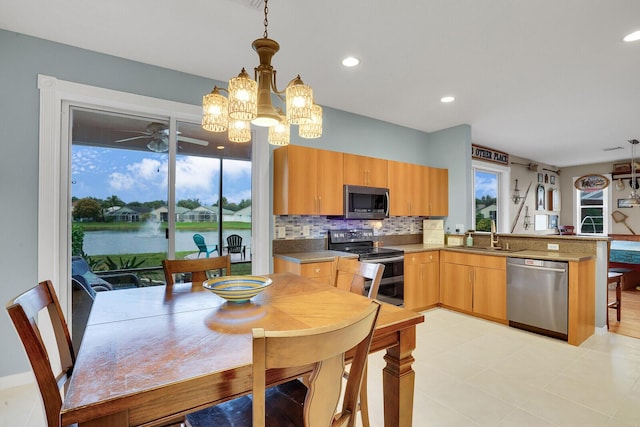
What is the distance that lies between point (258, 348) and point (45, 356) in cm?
82

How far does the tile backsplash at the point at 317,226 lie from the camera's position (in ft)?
11.6

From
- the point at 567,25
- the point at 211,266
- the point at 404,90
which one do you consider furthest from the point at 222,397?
the point at 404,90

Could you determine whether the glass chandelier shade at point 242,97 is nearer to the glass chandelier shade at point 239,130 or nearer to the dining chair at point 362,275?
the glass chandelier shade at point 239,130

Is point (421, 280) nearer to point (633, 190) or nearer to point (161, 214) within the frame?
point (161, 214)

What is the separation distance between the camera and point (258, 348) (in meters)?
0.71

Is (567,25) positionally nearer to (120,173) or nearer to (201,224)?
(201,224)

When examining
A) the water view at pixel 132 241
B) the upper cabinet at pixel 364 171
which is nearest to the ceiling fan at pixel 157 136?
the water view at pixel 132 241

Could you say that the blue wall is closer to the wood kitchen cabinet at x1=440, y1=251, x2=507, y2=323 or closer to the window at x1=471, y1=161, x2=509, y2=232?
the wood kitchen cabinet at x1=440, y1=251, x2=507, y2=323

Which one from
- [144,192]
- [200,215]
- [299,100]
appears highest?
[299,100]

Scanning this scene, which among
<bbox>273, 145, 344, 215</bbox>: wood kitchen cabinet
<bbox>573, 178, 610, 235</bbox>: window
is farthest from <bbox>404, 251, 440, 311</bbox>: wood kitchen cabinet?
<bbox>573, 178, 610, 235</bbox>: window

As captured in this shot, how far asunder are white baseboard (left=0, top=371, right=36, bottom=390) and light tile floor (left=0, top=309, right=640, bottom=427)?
2.2 inches

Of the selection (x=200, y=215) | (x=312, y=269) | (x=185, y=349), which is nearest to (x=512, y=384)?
(x=312, y=269)

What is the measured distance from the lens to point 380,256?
356 cm

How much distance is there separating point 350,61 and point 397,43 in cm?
45
